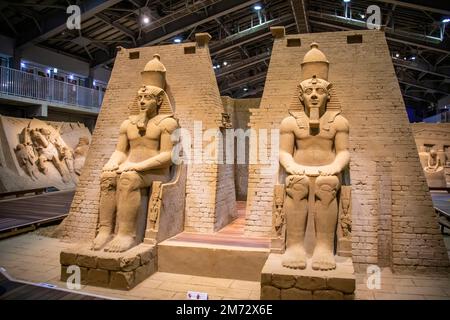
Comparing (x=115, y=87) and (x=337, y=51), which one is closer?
(x=337, y=51)

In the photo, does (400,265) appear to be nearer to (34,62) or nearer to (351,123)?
(351,123)

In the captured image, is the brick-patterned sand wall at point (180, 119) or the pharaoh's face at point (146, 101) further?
the brick-patterned sand wall at point (180, 119)

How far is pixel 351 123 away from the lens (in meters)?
5.92

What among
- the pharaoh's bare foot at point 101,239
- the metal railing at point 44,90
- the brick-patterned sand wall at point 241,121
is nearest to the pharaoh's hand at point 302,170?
the pharaoh's bare foot at point 101,239

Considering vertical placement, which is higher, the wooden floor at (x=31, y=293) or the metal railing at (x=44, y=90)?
the metal railing at (x=44, y=90)

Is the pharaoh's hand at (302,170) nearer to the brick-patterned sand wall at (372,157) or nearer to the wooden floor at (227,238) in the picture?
the wooden floor at (227,238)

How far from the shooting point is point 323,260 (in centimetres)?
393

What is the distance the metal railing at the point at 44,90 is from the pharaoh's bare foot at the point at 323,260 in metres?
10.7

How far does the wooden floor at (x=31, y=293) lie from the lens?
401 cm

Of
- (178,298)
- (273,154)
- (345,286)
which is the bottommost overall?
(178,298)

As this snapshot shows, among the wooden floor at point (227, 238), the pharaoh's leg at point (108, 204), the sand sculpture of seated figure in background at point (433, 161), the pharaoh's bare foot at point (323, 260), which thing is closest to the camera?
the pharaoh's bare foot at point (323, 260)
